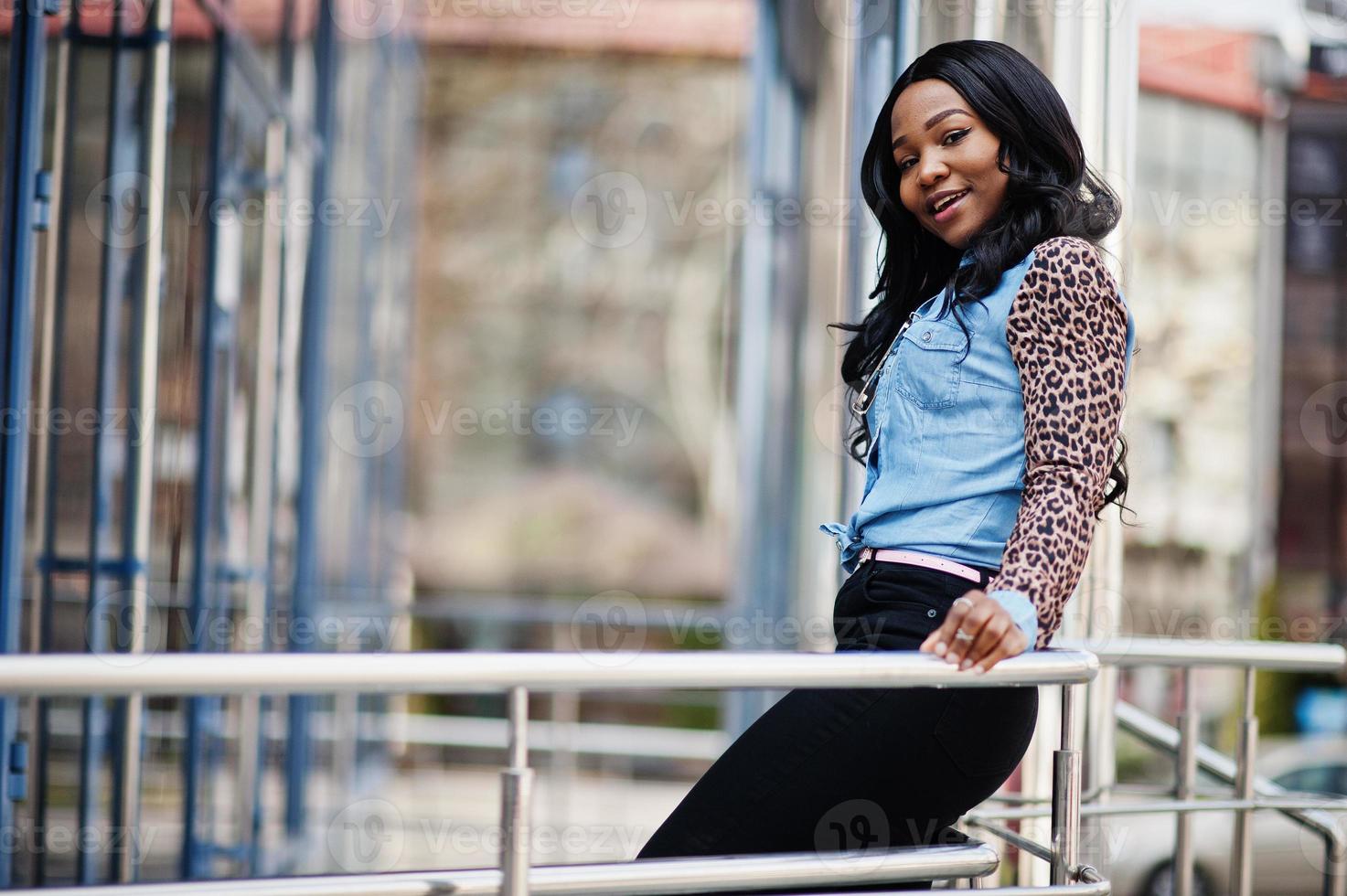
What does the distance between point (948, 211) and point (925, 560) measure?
376mm

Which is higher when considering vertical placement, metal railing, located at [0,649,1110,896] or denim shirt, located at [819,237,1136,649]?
denim shirt, located at [819,237,1136,649]

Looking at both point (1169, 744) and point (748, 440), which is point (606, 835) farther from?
point (1169, 744)

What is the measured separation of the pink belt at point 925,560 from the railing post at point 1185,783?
3.14 feet

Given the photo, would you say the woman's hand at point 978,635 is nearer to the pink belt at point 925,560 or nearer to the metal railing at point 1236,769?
the pink belt at point 925,560

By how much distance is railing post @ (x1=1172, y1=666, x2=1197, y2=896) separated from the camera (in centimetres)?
204

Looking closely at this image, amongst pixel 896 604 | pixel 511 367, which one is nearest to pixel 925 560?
pixel 896 604

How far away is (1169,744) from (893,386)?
1.33 metres

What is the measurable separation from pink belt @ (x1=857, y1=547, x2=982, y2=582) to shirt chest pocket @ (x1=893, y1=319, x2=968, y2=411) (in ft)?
0.49

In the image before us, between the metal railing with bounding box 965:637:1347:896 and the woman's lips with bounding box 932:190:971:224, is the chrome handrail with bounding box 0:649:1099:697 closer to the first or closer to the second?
the woman's lips with bounding box 932:190:971:224

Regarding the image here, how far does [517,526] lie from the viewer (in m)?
10.9

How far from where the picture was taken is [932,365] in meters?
1.29

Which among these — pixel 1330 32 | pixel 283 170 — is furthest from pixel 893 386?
pixel 1330 32

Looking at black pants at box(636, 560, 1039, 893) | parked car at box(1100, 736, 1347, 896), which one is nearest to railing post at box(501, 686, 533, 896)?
black pants at box(636, 560, 1039, 893)

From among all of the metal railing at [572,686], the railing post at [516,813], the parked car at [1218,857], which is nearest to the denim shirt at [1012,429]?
the metal railing at [572,686]
